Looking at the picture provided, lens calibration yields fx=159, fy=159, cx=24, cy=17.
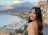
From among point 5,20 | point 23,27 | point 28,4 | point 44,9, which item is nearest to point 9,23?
point 5,20

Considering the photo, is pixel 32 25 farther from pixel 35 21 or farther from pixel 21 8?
pixel 21 8

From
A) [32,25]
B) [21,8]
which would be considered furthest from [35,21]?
[21,8]

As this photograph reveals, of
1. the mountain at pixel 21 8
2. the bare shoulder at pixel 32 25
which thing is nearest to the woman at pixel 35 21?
the bare shoulder at pixel 32 25

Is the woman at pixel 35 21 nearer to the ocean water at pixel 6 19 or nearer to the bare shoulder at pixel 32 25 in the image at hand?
the bare shoulder at pixel 32 25

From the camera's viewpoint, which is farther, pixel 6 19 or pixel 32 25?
pixel 6 19

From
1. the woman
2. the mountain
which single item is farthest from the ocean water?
the woman

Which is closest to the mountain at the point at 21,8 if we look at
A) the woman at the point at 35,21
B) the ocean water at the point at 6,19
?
the ocean water at the point at 6,19

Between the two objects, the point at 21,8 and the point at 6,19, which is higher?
the point at 21,8

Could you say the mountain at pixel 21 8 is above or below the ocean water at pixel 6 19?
above

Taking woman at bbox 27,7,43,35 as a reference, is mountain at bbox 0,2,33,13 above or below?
above

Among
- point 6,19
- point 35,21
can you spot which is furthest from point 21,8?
point 35,21

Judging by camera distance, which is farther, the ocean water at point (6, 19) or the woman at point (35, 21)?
the ocean water at point (6, 19)

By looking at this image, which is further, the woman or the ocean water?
the ocean water

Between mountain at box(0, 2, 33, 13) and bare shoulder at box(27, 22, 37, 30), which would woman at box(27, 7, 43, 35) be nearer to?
bare shoulder at box(27, 22, 37, 30)
